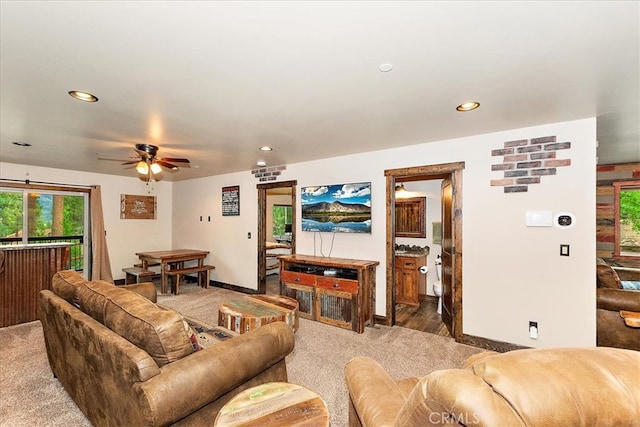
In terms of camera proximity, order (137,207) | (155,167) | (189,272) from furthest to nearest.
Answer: (137,207), (189,272), (155,167)

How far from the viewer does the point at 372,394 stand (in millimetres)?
1269

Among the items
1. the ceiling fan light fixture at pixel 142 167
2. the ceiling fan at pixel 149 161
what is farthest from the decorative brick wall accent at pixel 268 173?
the ceiling fan light fixture at pixel 142 167

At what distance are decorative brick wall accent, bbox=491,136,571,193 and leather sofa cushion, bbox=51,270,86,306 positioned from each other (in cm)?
403

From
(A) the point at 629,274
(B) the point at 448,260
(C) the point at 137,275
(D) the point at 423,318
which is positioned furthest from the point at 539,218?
(C) the point at 137,275

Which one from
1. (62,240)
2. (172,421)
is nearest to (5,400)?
(172,421)

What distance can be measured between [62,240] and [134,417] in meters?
5.93

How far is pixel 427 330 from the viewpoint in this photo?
3658 millimetres

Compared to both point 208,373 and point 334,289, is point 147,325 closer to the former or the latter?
point 208,373

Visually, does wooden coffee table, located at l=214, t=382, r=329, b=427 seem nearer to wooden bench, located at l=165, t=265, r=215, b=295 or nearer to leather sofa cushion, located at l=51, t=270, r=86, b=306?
leather sofa cushion, located at l=51, t=270, r=86, b=306

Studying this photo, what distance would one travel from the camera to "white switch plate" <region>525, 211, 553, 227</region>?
9.38 ft

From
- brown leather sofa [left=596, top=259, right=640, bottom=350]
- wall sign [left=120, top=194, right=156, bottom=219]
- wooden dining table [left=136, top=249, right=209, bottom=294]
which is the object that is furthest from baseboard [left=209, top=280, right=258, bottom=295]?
brown leather sofa [left=596, top=259, right=640, bottom=350]

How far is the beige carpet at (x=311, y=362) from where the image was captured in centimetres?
207

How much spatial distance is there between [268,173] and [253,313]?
2830 millimetres

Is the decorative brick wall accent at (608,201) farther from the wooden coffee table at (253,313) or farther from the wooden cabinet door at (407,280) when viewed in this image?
the wooden coffee table at (253,313)
